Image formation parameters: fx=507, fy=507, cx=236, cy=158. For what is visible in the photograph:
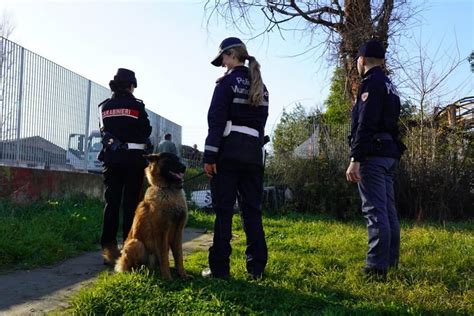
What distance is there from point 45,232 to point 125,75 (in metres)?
2.34

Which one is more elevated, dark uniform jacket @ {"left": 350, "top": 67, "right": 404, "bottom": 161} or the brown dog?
dark uniform jacket @ {"left": 350, "top": 67, "right": 404, "bottom": 161}

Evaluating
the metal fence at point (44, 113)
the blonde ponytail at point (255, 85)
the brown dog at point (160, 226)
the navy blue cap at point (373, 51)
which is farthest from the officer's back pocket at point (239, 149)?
the metal fence at point (44, 113)

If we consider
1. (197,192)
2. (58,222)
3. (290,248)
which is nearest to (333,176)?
(197,192)

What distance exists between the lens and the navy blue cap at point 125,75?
19.2ft

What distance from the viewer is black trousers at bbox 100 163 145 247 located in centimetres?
589

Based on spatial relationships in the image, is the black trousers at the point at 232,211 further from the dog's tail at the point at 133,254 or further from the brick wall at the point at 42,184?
the brick wall at the point at 42,184

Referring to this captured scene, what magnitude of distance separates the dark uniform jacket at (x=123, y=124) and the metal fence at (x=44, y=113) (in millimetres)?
3089

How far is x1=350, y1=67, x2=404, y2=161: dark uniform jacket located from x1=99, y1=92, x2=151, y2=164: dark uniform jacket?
96.2 inches

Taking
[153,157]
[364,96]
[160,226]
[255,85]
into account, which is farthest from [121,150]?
[364,96]

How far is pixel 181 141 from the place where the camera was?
1973 cm

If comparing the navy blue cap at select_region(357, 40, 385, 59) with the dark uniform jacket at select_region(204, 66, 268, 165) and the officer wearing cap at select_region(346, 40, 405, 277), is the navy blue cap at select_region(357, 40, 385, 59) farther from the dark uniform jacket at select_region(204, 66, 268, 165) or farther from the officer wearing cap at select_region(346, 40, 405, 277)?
the dark uniform jacket at select_region(204, 66, 268, 165)

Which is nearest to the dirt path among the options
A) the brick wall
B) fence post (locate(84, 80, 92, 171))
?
the brick wall

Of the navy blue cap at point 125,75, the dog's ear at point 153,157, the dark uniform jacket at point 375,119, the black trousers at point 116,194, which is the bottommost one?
the black trousers at point 116,194

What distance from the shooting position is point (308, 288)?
4426 millimetres
